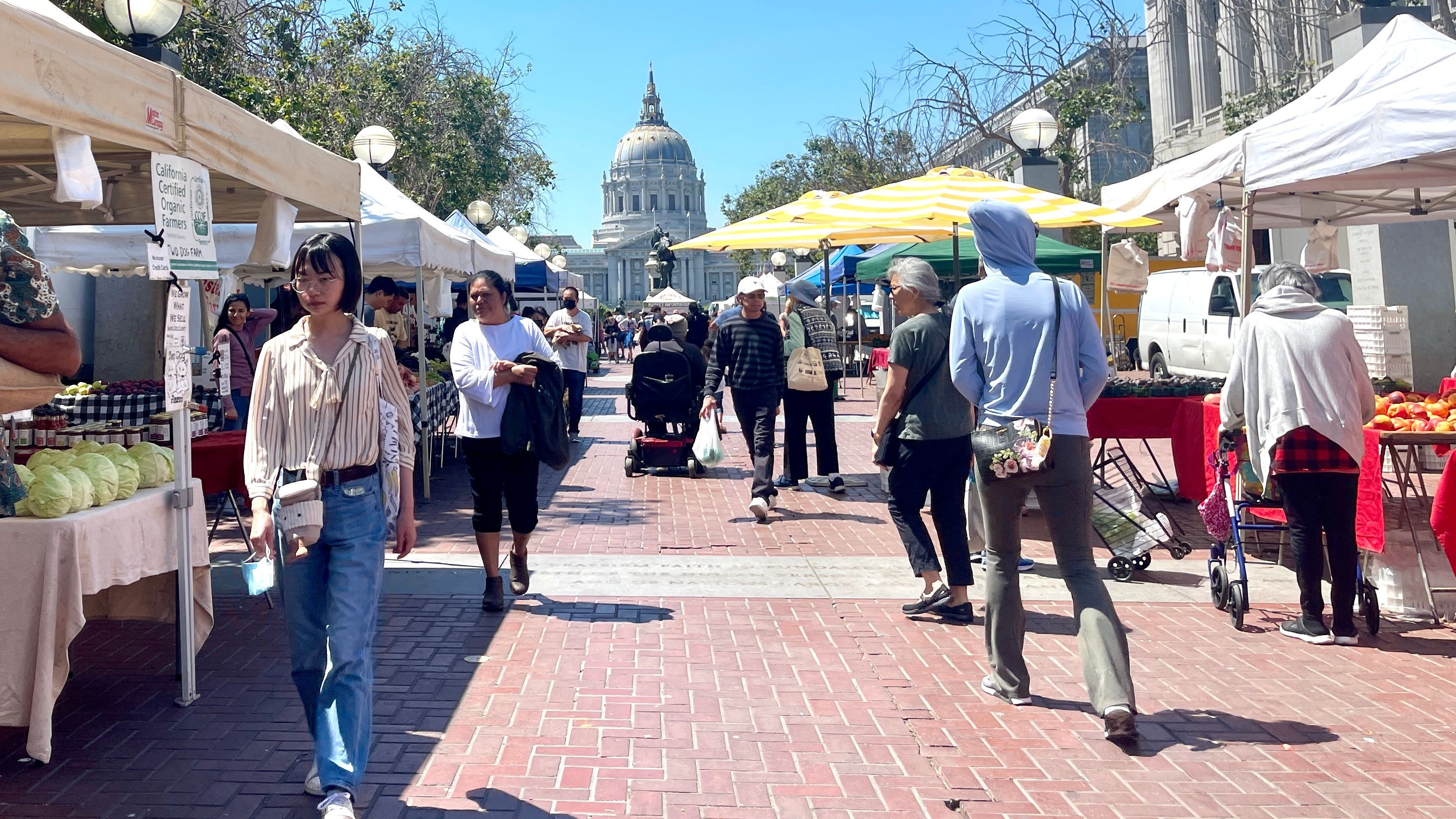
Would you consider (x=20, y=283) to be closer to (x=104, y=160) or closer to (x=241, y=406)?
(x=104, y=160)

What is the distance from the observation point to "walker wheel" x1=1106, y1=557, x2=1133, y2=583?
6.95m

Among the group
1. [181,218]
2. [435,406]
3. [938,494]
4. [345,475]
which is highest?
[181,218]

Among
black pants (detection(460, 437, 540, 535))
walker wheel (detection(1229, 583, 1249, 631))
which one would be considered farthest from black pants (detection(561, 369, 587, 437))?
walker wheel (detection(1229, 583, 1249, 631))

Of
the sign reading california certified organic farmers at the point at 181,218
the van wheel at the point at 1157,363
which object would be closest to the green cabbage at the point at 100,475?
the sign reading california certified organic farmers at the point at 181,218

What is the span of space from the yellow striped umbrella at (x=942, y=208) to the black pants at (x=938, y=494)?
341 centimetres

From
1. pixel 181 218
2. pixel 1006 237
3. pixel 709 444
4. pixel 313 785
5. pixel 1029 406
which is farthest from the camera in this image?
pixel 709 444

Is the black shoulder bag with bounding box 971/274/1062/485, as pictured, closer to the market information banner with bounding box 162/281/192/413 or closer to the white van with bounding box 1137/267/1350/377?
the market information banner with bounding box 162/281/192/413

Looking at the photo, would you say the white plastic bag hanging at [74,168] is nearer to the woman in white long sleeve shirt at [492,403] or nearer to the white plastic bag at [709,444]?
the woman in white long sleeve shirt at [492,403]

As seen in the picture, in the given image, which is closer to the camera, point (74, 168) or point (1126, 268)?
point (74, 168)

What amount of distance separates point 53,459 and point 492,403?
2.01m

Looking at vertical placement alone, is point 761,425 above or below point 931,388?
below

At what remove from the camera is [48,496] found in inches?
162

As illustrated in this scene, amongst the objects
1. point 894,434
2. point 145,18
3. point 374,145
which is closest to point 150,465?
point 894,434

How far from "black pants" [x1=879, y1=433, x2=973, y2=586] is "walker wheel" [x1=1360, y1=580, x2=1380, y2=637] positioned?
1.85 m
